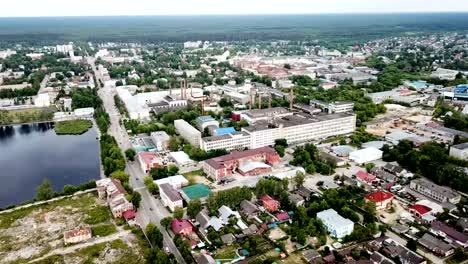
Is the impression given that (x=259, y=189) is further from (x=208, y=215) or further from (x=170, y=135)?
(x=170, y=135)

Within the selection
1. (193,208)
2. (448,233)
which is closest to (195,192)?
(193,208)

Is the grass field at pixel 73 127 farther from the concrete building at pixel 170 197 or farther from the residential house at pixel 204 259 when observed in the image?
the residential house at pixel 204 259

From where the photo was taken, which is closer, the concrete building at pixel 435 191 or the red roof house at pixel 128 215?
the red roof house at pixel 128 215

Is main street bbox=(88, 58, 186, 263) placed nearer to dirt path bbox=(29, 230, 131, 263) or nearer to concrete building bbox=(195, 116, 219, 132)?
dirt path bbox=(29, 230, 131, 263)

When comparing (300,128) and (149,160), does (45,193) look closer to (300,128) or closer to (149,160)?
(149,160)

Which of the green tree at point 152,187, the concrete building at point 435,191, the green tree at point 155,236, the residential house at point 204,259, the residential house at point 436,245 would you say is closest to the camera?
the residential house at point 204,259

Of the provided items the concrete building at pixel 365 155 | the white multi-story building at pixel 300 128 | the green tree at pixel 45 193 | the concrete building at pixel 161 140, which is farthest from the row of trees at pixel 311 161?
the green tree at pixel 45 193
